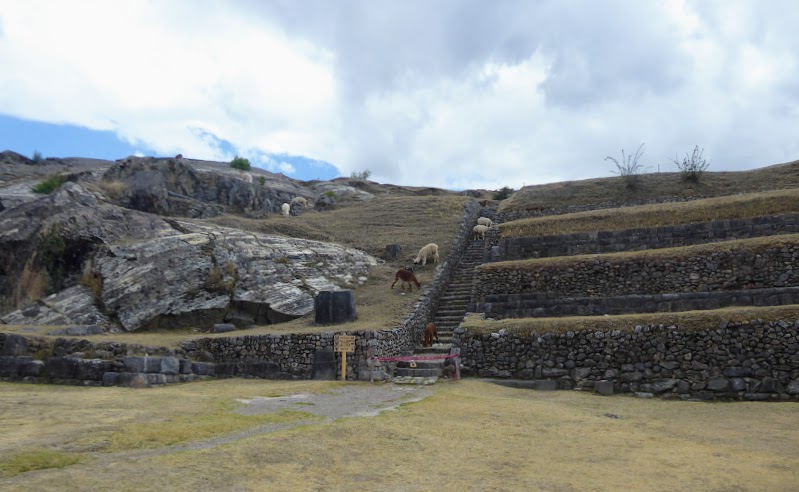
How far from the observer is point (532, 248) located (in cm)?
2395

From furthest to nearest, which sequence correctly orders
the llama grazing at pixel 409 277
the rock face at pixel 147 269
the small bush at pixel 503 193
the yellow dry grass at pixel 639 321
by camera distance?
the small bush at pixel 503 193, the llama grazing at pixel 409 277, the rock face at pixel 147 269, the yellow dry grass at pixel 639 321

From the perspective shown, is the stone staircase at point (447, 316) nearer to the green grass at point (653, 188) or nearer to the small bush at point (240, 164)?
the green grass at point (653, 188)

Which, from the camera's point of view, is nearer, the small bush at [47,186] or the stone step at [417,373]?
the stone step at [417,373]

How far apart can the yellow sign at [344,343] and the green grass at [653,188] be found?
2146 cm

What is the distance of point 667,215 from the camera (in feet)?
83.1

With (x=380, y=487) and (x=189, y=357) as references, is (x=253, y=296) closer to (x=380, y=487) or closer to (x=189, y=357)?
(x=189, y=357)

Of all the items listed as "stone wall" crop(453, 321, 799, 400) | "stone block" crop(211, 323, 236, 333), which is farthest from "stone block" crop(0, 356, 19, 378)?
"stone wall" crop(453, 321, 799, 400)

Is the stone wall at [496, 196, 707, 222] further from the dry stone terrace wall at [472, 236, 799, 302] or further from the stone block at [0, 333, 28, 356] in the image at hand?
the stone block at [0, 333, 28, 356]

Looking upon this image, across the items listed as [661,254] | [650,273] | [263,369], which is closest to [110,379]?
[263,369]

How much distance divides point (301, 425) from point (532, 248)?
16840mm

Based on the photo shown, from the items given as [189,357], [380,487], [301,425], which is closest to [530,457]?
[380,487]

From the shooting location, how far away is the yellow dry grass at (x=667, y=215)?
929 inches

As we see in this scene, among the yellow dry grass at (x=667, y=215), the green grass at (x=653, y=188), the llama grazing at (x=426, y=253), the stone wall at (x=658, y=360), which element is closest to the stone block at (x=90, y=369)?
the stone wall at (x=658, y=360)

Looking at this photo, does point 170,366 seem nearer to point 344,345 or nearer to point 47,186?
point 344,345
